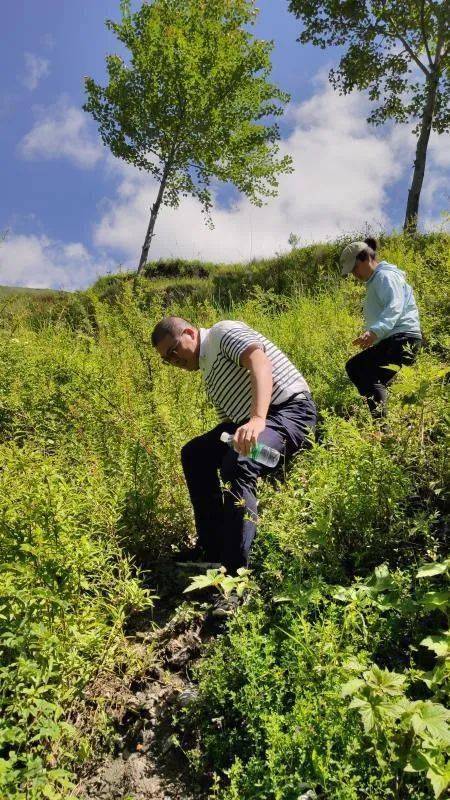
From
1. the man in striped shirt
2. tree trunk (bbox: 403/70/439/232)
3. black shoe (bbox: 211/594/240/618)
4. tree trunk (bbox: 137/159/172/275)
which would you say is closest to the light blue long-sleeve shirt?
the man in striped shirt

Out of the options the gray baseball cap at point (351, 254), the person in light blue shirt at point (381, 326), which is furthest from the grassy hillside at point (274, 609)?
the gray baseball cap at point (351, 254)

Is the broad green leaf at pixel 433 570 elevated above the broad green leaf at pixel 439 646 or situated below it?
above

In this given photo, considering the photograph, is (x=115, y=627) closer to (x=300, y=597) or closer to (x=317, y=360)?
(x=300, y=597)

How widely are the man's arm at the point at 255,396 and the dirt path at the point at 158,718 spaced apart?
88 cm

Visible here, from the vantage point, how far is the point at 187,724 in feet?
7.69

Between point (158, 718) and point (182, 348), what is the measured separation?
6.59ft

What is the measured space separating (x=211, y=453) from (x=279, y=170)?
1859 centimetres

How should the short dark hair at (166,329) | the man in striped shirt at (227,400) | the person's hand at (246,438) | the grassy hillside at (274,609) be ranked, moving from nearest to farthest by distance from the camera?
the grassy hillside at (274,609) → the person's hand at (246,438) → the man in striped shirt at (227,400) → the short dark hair at (166,329)

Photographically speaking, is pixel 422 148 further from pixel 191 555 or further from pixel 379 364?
pixel 191 555

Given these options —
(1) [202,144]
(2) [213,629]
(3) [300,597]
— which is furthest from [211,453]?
(1) [202,144]

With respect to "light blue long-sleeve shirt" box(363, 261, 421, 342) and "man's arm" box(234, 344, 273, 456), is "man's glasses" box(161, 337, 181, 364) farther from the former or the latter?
"light blue long-sleeve shirt" box(363, 261, 421, 342)

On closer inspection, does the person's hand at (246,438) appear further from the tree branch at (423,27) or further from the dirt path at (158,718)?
the tree branch at (423,27)

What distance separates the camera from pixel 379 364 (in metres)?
4.30

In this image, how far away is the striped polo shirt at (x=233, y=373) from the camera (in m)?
3.32
